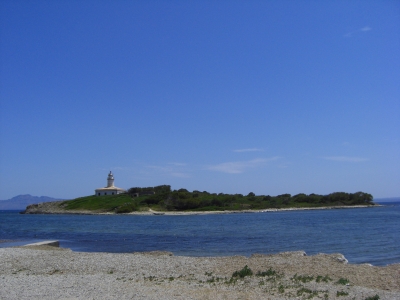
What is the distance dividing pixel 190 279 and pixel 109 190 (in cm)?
13500

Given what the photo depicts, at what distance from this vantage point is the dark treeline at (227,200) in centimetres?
12181

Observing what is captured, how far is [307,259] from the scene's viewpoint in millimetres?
20641

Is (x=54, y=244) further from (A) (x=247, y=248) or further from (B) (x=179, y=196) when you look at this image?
(B) (x=179, y=196)

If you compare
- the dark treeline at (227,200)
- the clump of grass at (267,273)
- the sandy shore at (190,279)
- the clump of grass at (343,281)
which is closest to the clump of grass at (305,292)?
the sandy shore at (190,279)

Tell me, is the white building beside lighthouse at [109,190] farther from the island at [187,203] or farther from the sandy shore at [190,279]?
the sandy shore at [190,279]

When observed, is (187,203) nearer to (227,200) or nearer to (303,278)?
(227,200)

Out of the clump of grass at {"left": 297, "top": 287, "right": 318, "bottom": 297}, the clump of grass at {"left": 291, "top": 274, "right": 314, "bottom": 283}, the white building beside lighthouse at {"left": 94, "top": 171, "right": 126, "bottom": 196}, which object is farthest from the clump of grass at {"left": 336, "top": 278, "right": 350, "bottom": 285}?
the white building beside lighthouse at {"left": 94, "top": 171, "right": 126, "bottom": 196}

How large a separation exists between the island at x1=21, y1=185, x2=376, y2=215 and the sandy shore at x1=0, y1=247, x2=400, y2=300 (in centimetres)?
9142

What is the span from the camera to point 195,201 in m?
123

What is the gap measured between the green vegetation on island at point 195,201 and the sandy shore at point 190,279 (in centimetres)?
9410

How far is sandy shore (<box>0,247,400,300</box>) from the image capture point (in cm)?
1316

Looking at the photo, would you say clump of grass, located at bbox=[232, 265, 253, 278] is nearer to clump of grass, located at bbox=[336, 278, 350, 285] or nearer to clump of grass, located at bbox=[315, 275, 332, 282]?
clump of grass, located at bbox=[315, 275, 332, 282]

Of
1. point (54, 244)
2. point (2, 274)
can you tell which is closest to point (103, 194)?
point (54, 244)

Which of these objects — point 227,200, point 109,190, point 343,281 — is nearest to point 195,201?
point 227,200
